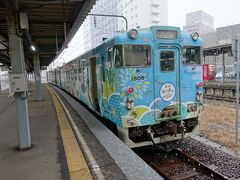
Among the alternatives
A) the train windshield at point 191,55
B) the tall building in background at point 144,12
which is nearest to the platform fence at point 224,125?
the train windshield at point 191,55

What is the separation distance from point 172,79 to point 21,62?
3.45m

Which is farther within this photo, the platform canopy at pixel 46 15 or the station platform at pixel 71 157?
the platform canopy at pixel 46 15

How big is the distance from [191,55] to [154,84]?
137 centimetres

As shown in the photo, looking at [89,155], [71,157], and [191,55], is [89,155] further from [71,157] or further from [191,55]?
[191,55]

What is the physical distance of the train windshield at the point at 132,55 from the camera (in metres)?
5.25

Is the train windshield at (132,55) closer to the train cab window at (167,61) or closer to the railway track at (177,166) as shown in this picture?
the train cab window at (167,61)

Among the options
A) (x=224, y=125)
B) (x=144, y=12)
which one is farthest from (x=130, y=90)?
(x=144, y=12)

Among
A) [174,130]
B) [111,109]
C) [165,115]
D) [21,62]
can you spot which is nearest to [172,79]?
[165,115]

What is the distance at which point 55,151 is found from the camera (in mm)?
4855

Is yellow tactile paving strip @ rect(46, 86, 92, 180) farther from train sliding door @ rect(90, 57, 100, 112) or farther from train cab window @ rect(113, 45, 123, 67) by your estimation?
train cab window @ rect(113, 45, 123, 67)

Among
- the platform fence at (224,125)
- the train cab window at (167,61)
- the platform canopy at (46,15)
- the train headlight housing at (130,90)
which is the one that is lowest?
the platform fence at (224,125)

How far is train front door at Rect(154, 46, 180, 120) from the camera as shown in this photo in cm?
553

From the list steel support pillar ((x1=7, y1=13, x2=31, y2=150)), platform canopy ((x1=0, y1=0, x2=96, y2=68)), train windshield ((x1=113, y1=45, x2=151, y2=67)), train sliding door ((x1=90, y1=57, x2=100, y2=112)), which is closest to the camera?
steel support pillar ((x1=7, y1=13, x2=31, y2=150))

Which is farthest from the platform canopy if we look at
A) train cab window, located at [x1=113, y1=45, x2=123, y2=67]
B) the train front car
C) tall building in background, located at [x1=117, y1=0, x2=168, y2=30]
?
tall building in background, located at [x1=117, y1=0, x2=168, y2=30]
